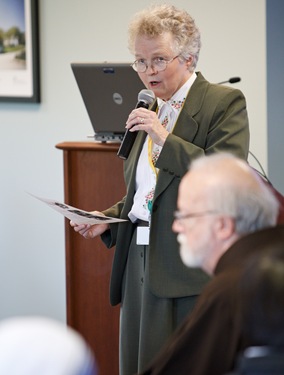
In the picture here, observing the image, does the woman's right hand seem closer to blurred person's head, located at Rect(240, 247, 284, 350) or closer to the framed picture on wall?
blurred person's head, located at Rect(240, 247, 284, 350)

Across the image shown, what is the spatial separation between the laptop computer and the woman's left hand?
A: 619 millimetres

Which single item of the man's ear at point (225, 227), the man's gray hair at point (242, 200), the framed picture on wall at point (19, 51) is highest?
the framed picture on wall at point (19, 51)

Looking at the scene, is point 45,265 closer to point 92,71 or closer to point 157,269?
point 92,71

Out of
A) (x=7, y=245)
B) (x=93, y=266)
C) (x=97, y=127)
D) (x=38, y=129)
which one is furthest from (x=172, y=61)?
(x=7, y=245)

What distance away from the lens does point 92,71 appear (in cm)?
354

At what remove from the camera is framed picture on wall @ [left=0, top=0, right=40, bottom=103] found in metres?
4.77

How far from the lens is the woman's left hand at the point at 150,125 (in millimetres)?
2832

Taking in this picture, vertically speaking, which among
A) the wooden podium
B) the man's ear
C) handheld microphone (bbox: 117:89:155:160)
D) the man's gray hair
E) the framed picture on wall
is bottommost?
the wooden podium

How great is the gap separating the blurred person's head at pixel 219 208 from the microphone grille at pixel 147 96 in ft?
3.32

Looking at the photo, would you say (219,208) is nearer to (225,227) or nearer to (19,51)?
(225,227)

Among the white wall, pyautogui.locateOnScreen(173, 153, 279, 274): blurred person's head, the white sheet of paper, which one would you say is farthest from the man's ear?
the white wall

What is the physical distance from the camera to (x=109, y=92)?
3.55 metres

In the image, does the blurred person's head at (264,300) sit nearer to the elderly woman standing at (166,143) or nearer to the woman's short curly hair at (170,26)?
the elderly woman standing at (166,143)

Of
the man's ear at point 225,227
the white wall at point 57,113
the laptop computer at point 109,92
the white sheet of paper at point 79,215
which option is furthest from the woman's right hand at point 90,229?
the white wall at point 57,113
